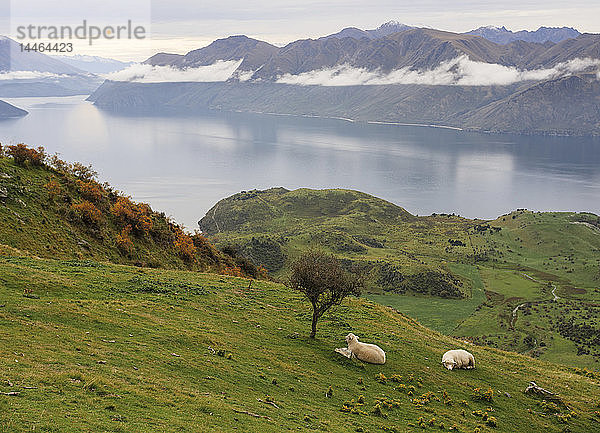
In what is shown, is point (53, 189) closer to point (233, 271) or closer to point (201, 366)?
point (233, 271)

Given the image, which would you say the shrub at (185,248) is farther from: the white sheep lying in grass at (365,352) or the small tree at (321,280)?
the white sheep lying in grass at (365,352)

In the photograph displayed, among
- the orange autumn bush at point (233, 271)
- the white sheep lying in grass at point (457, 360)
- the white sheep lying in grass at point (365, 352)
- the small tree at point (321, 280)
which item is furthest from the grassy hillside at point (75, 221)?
the white sheep lying in grass at point (457, 360)

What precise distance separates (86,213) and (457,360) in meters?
33.4

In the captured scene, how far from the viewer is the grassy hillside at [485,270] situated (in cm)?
9631

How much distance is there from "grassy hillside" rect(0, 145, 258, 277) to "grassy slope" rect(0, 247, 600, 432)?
17.6 ft

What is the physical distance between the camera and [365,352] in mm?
25781

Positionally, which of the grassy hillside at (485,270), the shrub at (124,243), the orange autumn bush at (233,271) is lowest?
the grassy hillside at (485,270)

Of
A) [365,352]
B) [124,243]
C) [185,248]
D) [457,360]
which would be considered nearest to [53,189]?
[124,243]

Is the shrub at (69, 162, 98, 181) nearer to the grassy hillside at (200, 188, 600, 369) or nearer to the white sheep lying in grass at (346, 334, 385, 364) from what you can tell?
the white sheep lying in grass at (346, 334, 385, 364)

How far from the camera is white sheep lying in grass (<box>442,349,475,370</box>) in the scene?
2759cm

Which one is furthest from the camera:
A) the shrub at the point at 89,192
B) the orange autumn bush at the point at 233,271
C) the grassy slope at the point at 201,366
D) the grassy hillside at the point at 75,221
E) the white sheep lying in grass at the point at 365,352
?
the orange autumn bush at the point at 233,271

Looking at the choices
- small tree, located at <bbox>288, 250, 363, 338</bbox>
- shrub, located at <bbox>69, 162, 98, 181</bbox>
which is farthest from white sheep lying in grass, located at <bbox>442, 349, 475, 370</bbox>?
shrub, located at <bbox>69, 162, 98, 181</bbox>

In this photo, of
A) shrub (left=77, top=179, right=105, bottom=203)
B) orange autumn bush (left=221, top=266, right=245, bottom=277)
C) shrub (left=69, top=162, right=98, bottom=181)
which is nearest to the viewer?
shrub (left=77, top=179, right=105, bottom=203)

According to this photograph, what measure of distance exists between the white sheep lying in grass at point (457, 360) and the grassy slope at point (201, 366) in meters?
0.48
